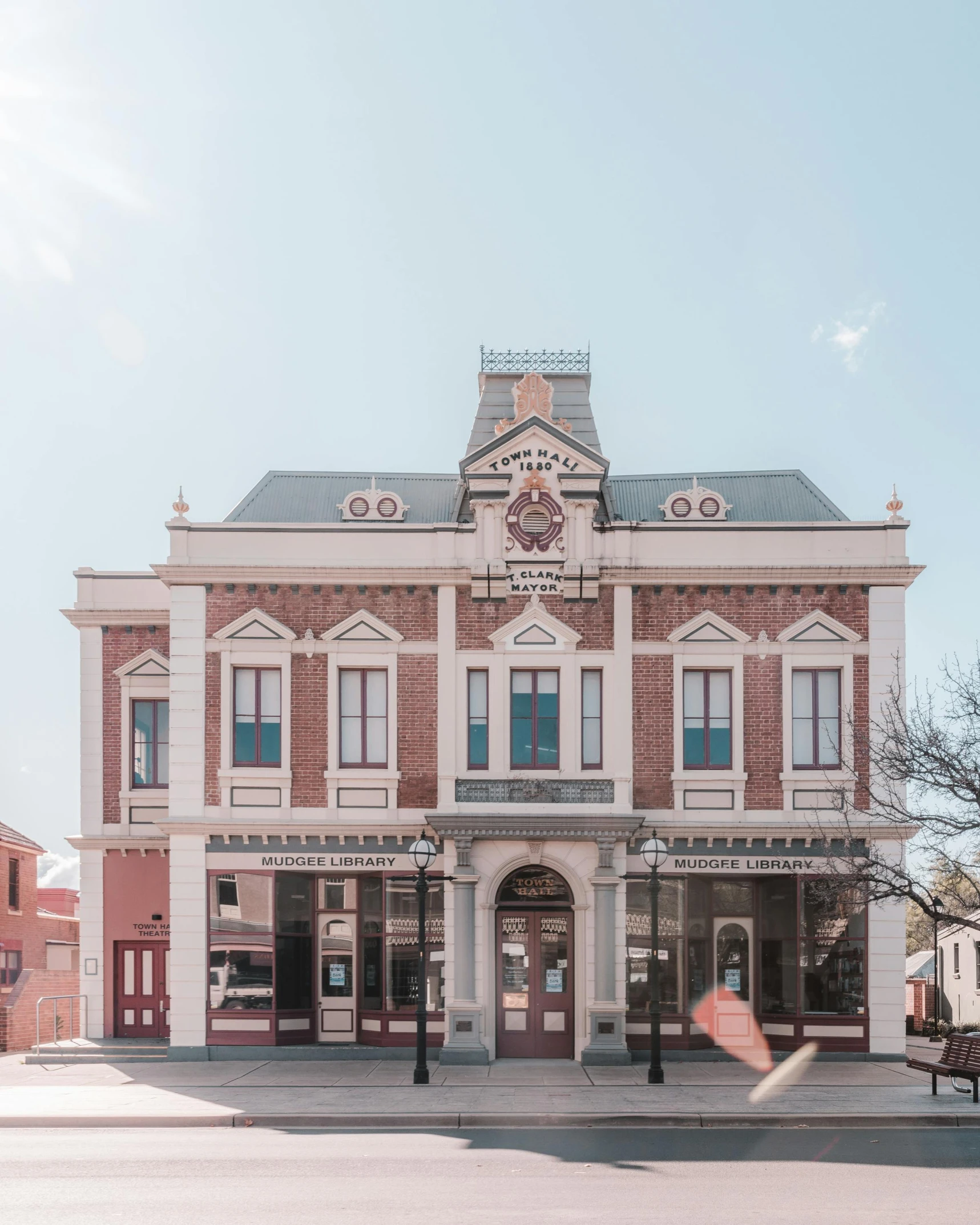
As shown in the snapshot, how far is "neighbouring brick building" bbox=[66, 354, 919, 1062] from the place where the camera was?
21484 millimetres

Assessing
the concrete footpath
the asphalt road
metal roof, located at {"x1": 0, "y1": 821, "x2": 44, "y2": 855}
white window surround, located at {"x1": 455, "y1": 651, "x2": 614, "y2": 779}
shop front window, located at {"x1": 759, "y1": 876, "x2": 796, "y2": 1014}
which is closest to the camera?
the asphalt road

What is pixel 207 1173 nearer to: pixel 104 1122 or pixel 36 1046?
pixel 104 1122

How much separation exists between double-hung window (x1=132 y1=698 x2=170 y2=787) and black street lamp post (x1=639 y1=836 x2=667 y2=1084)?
1013 centimetres

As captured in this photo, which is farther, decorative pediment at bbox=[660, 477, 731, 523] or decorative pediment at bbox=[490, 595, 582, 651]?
decorative pediment at bbox=[660, 477, 731, 523]

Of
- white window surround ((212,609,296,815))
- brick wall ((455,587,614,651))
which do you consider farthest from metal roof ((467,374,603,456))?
white window surround ((212,609,296,815))

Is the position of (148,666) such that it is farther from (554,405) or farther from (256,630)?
(554,405)

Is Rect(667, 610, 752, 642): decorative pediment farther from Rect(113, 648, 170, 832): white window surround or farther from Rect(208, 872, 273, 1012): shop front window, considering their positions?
Rect(113, 648, 170, 832): white window surround

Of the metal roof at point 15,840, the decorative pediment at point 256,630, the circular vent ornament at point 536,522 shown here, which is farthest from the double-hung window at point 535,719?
the metal roof at point 15,840

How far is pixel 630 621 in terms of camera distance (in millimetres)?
21922

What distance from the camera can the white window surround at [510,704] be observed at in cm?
2162

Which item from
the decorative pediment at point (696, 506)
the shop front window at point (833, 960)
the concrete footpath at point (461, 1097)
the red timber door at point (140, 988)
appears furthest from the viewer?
the red timber door at point (140, 988)

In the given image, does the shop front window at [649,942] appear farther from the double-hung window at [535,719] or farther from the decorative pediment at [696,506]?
the decorative pediment at [696,506]

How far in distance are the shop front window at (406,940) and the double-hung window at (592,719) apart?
3557 mm

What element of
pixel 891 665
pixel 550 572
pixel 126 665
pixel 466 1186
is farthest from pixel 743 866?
pixel 126 665
